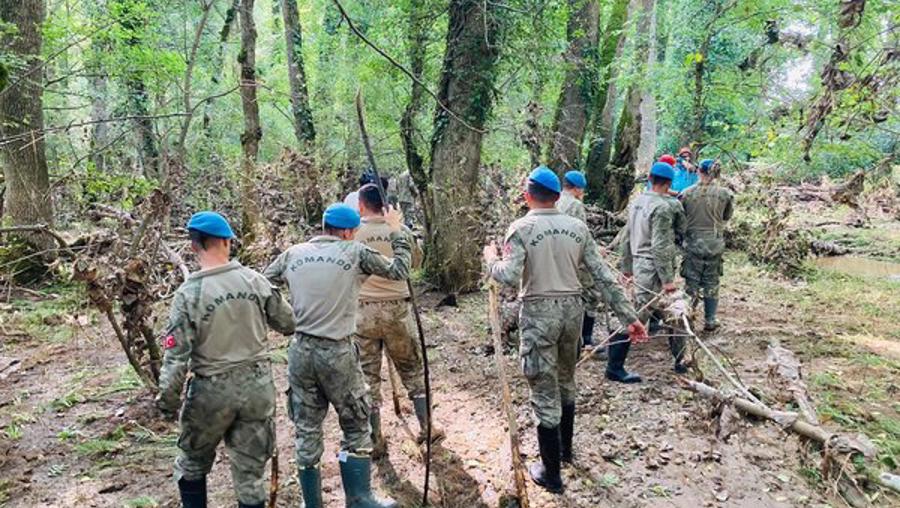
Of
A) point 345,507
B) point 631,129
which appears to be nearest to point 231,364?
point 345,507

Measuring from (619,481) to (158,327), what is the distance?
621 centimetres

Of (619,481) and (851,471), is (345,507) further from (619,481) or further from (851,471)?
(851,471)

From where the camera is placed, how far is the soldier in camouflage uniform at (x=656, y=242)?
633 cm

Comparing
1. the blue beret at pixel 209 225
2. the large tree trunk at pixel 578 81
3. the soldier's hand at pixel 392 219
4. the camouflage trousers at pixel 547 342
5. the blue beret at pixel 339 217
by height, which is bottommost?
the camouflage trousers at pixel 547 342

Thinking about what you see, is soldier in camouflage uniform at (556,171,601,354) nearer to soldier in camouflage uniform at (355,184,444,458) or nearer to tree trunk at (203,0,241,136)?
soldier in camouflage uniform at (355,184,444,458)

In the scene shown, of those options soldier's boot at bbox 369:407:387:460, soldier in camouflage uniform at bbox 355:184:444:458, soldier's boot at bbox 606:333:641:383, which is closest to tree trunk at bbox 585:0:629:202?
soldier's boot at bbox 606:333:641:383

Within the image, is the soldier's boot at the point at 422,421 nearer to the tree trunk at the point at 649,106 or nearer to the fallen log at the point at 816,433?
the fallen log at the point at 816,433

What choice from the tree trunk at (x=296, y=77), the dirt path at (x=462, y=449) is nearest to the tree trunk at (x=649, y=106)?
the tree trunk at (x=296, y=77)

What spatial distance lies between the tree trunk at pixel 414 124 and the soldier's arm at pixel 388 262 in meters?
5.32

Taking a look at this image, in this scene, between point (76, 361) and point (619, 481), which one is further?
point (76, 361)

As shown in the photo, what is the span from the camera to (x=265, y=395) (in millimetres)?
3578

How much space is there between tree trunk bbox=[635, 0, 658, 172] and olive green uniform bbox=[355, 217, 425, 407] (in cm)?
943

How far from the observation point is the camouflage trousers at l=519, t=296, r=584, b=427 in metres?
4.30

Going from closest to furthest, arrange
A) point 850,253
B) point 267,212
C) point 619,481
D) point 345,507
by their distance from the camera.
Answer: point 345,507 < point 619,481 < point 267,212 < point 850,253
